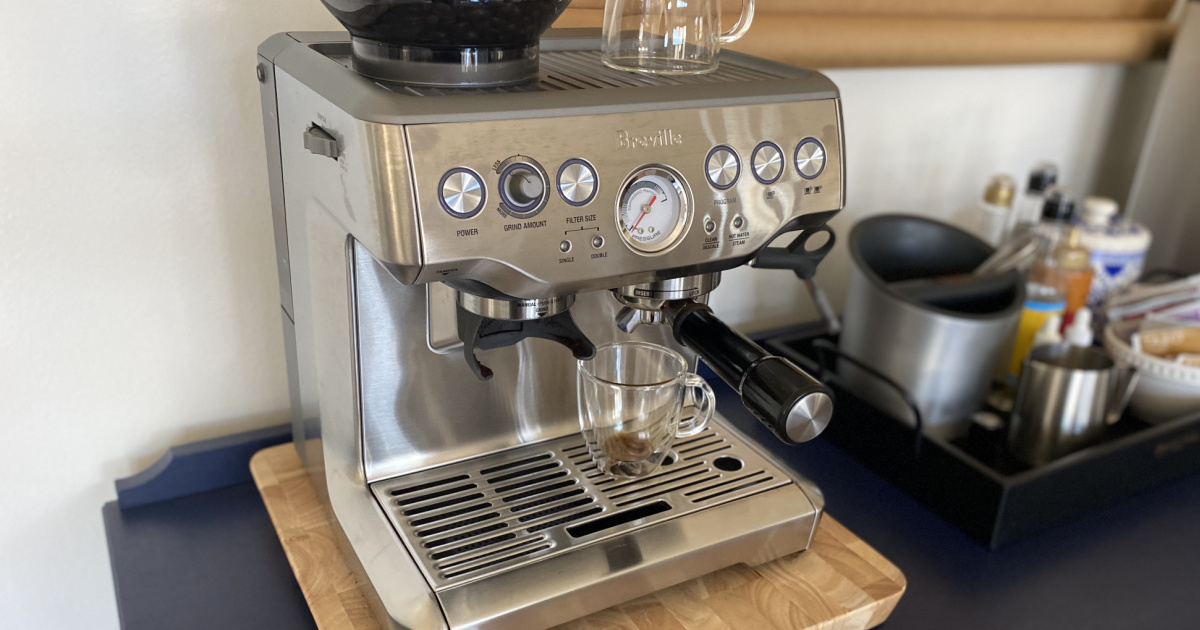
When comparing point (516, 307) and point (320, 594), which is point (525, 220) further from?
point (320, 594)

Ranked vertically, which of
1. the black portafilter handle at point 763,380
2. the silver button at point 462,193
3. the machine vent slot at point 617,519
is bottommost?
the machine vent slot at point 617,519

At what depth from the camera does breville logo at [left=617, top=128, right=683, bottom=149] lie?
0.50 meters

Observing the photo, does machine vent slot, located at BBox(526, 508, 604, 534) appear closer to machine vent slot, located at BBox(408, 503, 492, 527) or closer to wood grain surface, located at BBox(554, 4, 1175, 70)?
machine vent slot, located at BBox(408, 503, 492, 527)

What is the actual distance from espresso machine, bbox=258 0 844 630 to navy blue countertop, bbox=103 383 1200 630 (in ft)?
0.31

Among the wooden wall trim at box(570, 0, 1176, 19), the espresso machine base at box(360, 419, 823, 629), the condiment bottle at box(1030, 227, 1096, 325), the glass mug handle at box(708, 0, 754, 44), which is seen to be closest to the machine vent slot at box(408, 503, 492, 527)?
the espresso machine base at box(360, 419, 823, 629)

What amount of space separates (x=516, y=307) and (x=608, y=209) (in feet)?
0.29

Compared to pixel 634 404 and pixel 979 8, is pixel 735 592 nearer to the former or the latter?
pixel 634 404

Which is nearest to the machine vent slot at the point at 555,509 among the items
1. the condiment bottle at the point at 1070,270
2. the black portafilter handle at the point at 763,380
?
the black portafilter handle at the point at 763,380

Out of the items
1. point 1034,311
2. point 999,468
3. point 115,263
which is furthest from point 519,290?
point 1034,311

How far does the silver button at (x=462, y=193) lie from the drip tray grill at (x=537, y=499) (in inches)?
9.4

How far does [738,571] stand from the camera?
666mm

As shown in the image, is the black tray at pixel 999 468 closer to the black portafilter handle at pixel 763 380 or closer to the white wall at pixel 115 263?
the black portafilter handle at pixel 763 380

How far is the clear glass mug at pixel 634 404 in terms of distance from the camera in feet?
2.05

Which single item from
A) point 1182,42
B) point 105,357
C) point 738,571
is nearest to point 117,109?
point 105,357
